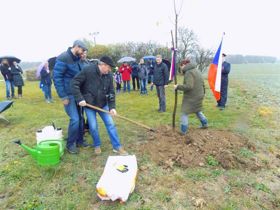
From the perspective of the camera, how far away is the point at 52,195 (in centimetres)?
378

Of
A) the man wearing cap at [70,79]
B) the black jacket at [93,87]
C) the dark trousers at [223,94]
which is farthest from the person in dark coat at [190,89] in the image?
the dark trousers at [223,94]

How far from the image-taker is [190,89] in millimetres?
5633

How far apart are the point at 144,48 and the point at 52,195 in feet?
78.7

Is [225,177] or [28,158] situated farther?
[28,158]

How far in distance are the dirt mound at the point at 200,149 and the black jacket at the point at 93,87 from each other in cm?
130

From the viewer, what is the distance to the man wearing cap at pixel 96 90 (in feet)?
15.1

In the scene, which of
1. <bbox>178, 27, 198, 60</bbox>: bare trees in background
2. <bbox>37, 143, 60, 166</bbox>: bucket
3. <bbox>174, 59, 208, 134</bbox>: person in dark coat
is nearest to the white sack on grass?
<bbox>37, 143, 60, 166</bbox>: bucket

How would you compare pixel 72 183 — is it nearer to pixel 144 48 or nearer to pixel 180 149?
pixel 180 149

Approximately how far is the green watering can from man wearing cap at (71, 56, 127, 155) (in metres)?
0.79

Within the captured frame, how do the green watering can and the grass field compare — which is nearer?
the grass field

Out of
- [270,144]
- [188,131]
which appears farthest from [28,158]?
[270,144]

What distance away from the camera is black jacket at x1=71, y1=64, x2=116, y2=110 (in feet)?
15.1

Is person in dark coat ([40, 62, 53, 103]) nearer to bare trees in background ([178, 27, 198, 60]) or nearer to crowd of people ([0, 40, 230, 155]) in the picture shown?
crowd of people ([0, 40, 230, 155])

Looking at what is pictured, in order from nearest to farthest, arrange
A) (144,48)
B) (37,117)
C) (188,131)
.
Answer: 1. (188,131)
2. (37,117)
3. (144,48)
